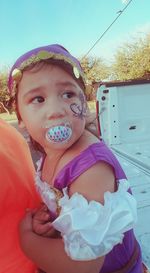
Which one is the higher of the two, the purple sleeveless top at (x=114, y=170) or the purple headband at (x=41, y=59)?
the purple headband at (x=41, y=59)

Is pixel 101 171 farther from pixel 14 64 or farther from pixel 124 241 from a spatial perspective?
pixel 14 64

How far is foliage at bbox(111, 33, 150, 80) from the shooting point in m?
23.2

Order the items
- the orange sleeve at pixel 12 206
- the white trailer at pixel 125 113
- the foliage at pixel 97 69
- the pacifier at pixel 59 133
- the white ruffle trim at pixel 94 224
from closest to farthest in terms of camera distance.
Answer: the white ruffle trim at pixel 94 224
the pacifier at pixel 59 133
the orange sleeve at pixel 12 206
the white trailer at pixel 125 113
the foliage at pixel 97 69

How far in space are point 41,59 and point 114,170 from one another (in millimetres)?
373

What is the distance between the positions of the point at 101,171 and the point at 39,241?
0.96 ft

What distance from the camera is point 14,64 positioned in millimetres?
1055

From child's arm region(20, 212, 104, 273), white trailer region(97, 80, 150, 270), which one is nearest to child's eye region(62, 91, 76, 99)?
child's arm region(20, 212, 104, 273)

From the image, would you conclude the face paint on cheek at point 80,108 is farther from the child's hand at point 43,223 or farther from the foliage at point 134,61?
the foliage at point 134,61

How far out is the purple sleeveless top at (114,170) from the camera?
36.3 inches

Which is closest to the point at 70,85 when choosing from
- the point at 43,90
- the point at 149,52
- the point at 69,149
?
the point at 43,90

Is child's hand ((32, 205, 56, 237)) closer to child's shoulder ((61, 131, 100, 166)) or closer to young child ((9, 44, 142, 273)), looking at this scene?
young child ((9, 44, 142, 273))

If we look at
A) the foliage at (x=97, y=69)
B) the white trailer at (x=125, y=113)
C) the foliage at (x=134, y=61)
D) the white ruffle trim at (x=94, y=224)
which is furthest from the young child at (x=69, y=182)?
the foliage at (x=97, y=69)

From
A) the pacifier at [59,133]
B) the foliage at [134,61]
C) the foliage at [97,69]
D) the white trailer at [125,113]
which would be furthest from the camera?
the foliage at [97,69]

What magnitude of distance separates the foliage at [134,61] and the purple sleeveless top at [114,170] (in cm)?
2251
